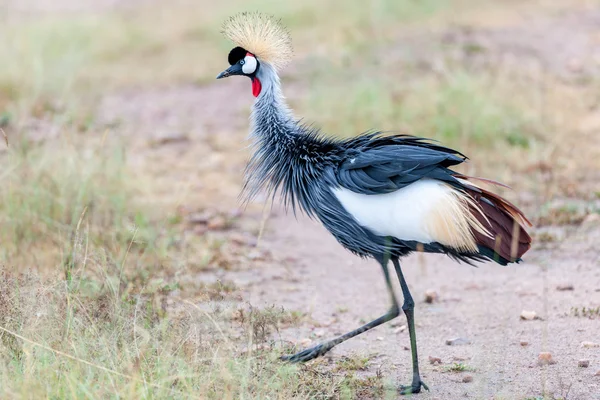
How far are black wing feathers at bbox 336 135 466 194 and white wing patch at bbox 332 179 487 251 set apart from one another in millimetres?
42

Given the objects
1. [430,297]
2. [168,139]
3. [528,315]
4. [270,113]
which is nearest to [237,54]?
[270,113]

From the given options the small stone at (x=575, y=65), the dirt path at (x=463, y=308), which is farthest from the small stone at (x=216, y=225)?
the small stone at (x=575, y=65)

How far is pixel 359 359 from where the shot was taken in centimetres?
390

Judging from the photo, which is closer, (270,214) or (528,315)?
(528,315)

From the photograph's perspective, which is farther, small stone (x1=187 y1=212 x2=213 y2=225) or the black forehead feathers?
small stone (x1=187 y1=212 x2=213 y2=225)

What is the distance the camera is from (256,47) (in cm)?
425

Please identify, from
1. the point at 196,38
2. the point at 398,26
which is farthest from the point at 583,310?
the point at 196,38

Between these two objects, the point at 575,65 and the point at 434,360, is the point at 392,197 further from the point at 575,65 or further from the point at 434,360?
the point at 575,65

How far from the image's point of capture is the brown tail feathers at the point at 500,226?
3.59 meters

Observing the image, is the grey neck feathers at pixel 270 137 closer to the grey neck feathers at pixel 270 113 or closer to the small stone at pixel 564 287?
the grey neck feathers at pixel 270 113

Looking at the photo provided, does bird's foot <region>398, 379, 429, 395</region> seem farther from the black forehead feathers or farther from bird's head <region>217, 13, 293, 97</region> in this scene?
the black forehead feathers

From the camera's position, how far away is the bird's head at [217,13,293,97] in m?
4.25

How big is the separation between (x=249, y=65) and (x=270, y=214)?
211 cm

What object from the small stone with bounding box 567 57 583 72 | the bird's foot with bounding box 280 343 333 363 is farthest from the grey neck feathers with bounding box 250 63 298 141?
A: the small stone with bounding box 567 57 583 72
